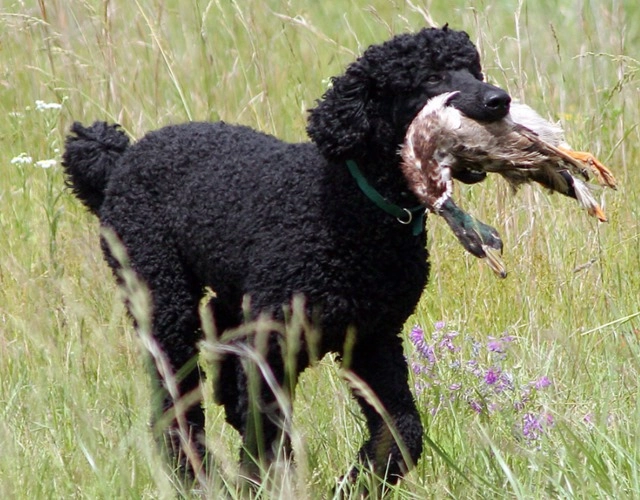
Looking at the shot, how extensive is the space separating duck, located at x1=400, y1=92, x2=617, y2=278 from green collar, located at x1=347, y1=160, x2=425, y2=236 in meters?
0.10

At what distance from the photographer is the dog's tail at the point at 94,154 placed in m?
3.93

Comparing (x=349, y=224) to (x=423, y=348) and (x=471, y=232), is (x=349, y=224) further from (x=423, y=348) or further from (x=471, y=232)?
(x=423, y=348)

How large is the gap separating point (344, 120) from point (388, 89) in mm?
148

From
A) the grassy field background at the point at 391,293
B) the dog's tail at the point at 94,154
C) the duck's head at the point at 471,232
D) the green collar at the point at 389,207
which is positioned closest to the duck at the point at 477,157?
the duck's head at the point at 471,232

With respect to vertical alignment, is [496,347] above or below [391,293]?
below

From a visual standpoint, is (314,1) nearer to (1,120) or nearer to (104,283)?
(1,120)

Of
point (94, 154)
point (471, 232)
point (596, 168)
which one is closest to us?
point (471, 232)

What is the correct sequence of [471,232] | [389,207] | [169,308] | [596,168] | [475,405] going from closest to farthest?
[471,232]
[596,168]
[389,207]
[475,405]
[169,308]

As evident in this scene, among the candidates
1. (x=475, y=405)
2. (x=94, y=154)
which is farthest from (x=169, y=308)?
(x=475, y=405)

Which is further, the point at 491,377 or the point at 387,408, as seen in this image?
the point at 491,377

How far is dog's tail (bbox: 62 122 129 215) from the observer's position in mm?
3930

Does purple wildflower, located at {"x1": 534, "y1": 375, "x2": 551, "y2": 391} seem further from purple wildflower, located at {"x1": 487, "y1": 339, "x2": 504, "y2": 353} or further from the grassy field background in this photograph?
purple wildflower, located at {"x1": 487, "y1": 339, "x2": 504, "y2": 353}

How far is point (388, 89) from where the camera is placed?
318 centimetres

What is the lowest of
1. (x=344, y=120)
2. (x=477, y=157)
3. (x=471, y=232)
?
(x=471, y=232)
